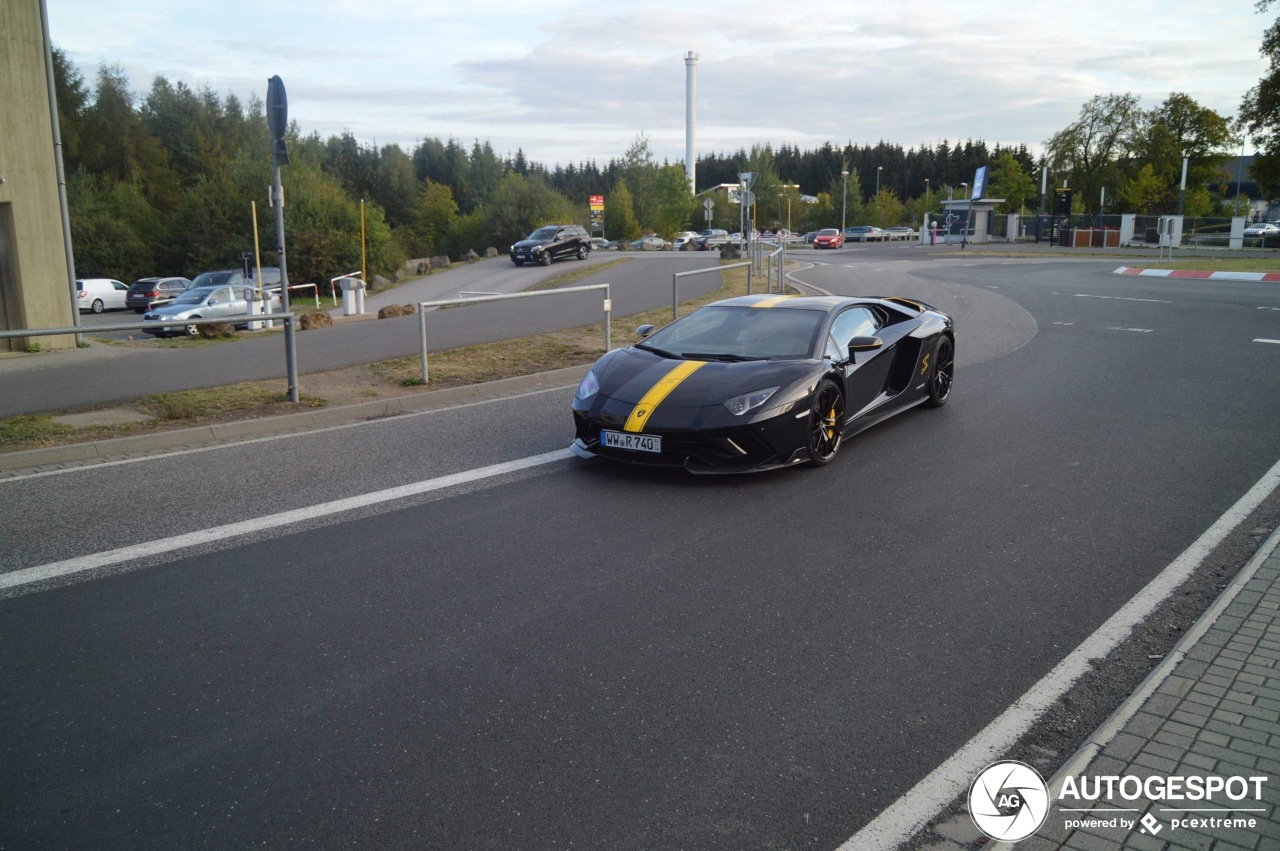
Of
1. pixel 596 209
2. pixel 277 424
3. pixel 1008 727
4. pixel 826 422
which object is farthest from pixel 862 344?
pixel 596 209

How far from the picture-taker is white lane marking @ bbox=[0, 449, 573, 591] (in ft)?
18.0

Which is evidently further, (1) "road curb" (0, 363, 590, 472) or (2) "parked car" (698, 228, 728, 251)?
(2) "parked car" (698, 228, 728, 251)

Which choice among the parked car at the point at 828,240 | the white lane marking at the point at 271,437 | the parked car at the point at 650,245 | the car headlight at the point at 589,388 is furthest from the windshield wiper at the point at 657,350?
the parked car at the point at 828,240

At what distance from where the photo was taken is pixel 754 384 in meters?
7.15

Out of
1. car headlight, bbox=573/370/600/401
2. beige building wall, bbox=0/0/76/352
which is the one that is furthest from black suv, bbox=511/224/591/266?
car headlight, bbox=573/370/600/401

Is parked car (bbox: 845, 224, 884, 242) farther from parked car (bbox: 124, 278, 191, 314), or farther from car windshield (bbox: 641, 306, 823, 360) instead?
car windshield (bbox: 641, 306, 823, 360)

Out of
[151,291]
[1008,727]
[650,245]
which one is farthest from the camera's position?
[650,245]

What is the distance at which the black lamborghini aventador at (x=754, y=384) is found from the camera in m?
6.96

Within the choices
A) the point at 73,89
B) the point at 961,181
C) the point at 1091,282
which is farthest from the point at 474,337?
the point at 961,181

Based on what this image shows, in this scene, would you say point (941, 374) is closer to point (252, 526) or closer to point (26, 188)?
point (252, 526)

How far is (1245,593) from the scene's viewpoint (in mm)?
4848

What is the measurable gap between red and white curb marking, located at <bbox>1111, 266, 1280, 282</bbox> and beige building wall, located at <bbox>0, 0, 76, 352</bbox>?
29.2 metres

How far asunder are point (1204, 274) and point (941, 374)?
24909mm

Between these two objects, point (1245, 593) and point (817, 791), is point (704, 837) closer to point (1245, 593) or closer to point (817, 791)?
point (817, 791)
